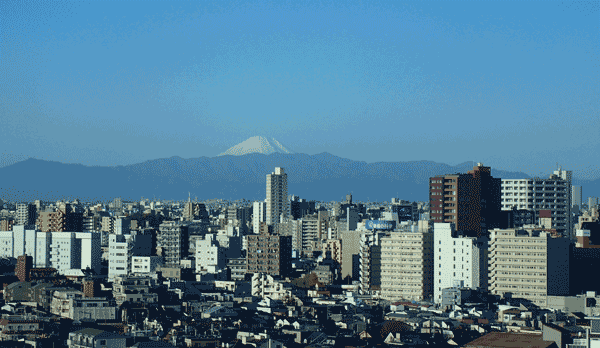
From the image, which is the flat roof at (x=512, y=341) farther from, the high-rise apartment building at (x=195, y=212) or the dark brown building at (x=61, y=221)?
the high-rise apartment building at (x=195, y=212)

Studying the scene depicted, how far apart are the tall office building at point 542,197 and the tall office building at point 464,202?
16164 millimetres

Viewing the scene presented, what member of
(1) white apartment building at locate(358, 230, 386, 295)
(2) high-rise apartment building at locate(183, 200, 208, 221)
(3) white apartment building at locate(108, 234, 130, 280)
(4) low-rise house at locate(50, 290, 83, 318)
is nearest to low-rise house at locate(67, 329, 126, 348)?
(4) low-rise house at locate(50, 290, 83, 318)

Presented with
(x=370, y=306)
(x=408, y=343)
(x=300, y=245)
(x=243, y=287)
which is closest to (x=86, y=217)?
(x=300, y=245)

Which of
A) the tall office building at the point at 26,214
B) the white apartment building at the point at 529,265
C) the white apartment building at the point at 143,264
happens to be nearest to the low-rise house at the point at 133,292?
the white apartment building at the point at 143,264

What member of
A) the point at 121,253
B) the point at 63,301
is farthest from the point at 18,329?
the point at 121,253

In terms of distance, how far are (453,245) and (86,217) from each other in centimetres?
6175

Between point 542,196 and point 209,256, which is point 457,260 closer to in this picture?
point 209,256

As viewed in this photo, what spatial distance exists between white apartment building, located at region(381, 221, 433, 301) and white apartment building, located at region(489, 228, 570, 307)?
158 inches

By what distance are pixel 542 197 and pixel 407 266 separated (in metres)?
27.7

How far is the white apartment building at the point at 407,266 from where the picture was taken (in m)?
64.6

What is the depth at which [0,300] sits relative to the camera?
2221 inches

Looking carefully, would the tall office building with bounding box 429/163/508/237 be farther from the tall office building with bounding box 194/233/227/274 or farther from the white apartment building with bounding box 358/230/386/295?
the tall office building with bounding box 194/233/227/274

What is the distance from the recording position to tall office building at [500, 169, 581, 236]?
87.9 m

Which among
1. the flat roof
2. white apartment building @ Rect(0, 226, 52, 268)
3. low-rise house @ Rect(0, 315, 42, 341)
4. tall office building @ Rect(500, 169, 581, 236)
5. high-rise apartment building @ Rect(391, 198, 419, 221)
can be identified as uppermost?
tall office building @ Rect(500, 169, 581, 236)
